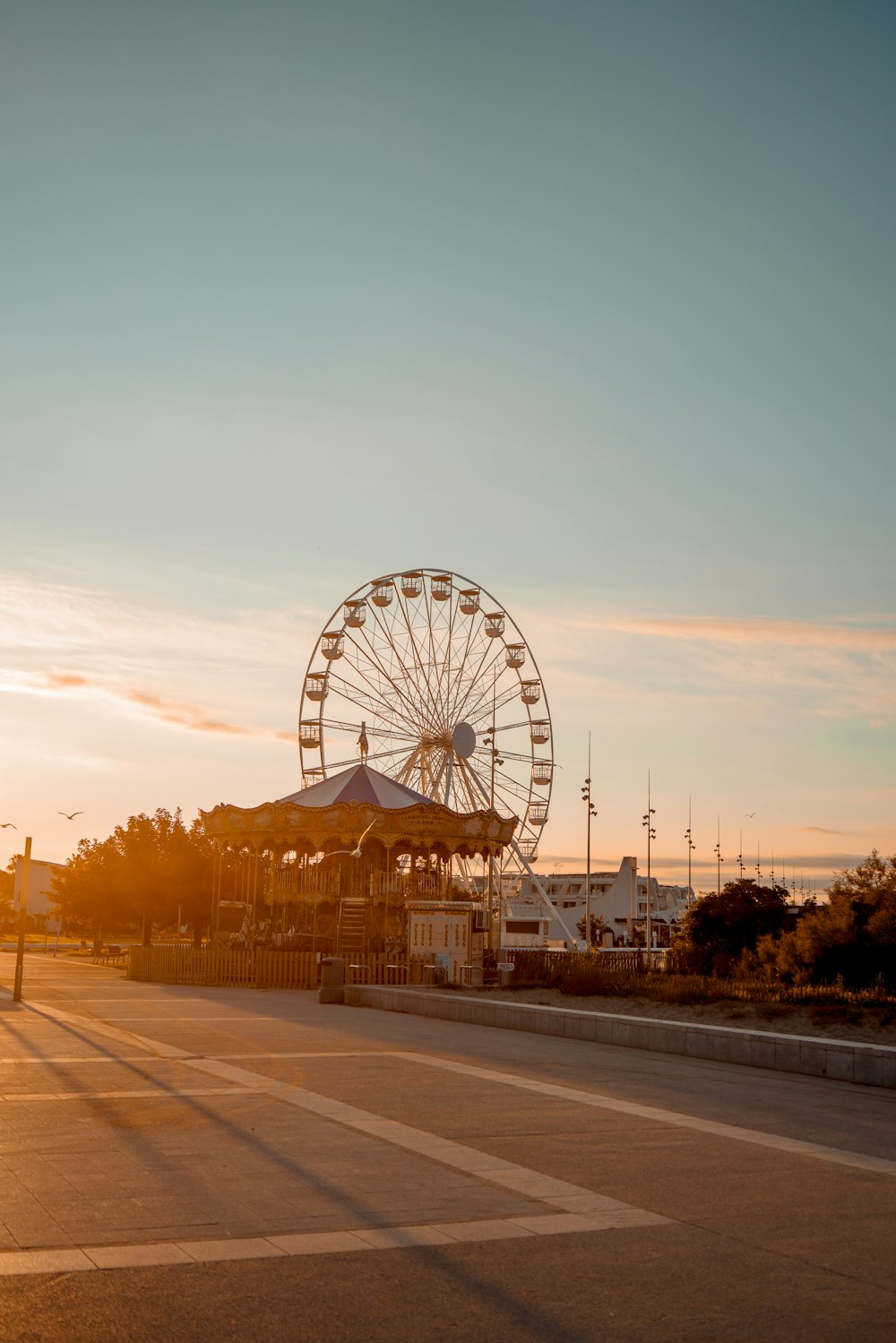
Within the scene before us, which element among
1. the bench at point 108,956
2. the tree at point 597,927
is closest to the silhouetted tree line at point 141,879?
the bench at point 108,956

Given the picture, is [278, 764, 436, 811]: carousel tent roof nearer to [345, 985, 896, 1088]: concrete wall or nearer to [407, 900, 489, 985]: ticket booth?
[407, 900, 489, 985]: ticket booth

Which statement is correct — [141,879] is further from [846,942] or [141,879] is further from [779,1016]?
[779,1016]

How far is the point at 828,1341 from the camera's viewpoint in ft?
18.9

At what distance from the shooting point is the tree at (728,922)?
162 feet

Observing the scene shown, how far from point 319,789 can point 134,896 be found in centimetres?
2326

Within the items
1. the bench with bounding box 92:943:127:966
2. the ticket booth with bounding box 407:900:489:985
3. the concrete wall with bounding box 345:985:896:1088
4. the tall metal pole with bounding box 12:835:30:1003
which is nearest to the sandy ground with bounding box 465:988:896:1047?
the concrete wall with bounding box 345:985:896:1088

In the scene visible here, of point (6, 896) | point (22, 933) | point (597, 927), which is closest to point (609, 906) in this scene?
point (597, 927)

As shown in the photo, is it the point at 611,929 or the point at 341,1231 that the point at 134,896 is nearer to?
the point at 341,1231

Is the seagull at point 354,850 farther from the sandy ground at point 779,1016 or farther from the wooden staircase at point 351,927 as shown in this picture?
the sandy ground at point 779,1016

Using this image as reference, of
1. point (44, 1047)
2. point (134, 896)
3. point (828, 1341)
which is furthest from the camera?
point (134, 896)

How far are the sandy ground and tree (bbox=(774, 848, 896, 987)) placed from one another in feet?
28.2

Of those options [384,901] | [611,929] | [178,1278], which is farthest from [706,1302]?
[611,929]

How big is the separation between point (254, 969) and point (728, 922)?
68.9 ft

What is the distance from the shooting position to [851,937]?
32250mm
